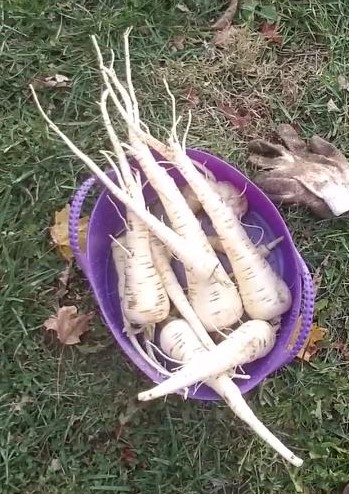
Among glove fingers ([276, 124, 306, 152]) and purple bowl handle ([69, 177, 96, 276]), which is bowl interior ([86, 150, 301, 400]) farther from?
glove fingers ([276, 124, 306, 152])

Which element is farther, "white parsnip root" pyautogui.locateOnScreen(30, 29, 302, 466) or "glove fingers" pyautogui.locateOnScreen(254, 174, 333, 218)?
"glove fingers" pyautogui.locateOnScreen(254, 174, 333, 218)

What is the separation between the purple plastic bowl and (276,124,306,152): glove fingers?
0.19 metres

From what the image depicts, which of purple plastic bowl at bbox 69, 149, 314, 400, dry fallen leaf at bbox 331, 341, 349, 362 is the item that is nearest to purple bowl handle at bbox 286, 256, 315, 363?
purple plastic bowl at bbox 69, 149, 314, 400

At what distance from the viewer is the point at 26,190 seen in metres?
1.93

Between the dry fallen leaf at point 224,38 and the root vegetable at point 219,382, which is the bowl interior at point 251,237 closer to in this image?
the root vegetable at point 219,382

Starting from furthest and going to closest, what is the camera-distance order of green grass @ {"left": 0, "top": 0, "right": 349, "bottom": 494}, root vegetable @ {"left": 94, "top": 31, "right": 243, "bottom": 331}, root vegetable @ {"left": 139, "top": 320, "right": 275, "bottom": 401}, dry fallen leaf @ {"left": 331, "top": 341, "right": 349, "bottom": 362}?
dry fallen leaf @ {"left": 331, "top": 341, "right": 349, "bottom": 362} < green grass @ {"left": 0, "top": 0, "right": 349, "bottom": 494} < root vegetable @ {"left": 94, "top": 31, "right": 243, "bottom": 331} < root vegetable @ {"left": 139, "top": 320, "right": 275, "bottom": 401}

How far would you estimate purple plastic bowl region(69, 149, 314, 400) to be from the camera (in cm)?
174

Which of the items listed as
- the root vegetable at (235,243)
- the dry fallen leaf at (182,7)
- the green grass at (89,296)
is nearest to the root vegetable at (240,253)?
the root vegetable at (235,243)

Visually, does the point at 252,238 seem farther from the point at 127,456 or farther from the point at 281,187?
the point at 127,456

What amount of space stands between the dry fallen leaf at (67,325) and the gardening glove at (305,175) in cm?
52

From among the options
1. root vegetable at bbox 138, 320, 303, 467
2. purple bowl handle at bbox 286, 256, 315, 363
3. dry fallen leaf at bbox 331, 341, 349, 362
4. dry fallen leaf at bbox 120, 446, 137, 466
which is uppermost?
purple bowl handle at bbox 286, 256, 315, 363

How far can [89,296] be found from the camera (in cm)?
192

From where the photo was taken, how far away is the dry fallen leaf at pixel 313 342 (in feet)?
6.37

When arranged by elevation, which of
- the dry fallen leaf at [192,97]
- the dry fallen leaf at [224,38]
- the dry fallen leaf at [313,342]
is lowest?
the dry fallen leaf at [313,342]
